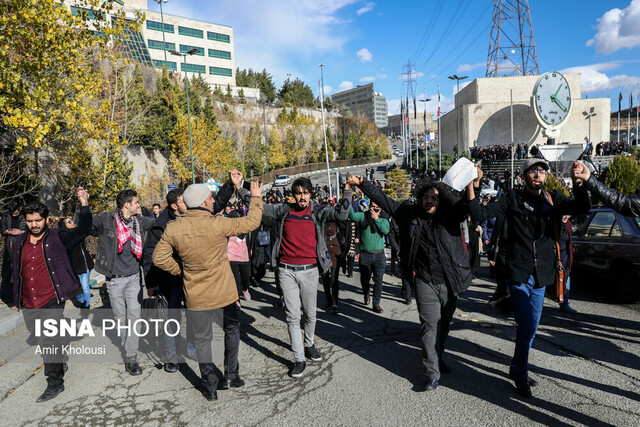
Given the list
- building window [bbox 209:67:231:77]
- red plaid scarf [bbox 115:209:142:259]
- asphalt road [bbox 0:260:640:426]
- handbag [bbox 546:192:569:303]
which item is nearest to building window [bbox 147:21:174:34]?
building window [bbox 209:67:231:77]

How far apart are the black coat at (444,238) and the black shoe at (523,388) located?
0.95 metres

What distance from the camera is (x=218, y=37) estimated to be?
214ft

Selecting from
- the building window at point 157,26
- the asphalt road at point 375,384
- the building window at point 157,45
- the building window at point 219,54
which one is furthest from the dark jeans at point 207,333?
the building window at point 219,54

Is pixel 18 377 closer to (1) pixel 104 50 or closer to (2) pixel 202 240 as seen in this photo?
(2) pixel 202 240

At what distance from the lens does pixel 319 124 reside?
70.2m

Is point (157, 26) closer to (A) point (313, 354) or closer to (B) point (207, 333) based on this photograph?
(A) point (313, 354)

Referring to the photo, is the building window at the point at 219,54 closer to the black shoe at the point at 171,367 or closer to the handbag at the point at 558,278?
the black shoe at the point at 171,367

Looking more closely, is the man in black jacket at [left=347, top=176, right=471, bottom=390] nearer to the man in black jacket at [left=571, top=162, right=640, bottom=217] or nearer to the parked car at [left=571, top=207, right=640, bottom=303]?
the man in black jacket at [left=571, top=162, right=640, bottom=217]

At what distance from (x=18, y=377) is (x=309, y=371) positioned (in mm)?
3254

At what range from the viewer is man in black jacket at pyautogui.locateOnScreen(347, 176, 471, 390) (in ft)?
12.4

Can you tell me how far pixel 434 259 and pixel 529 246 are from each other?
84 cm

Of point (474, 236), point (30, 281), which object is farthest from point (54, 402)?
point (474, 236)

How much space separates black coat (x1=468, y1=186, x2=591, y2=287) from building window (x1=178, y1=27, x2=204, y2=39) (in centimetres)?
6839

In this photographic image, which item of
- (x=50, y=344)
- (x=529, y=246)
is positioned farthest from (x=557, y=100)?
(x=50, y=344)
